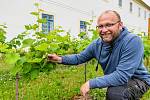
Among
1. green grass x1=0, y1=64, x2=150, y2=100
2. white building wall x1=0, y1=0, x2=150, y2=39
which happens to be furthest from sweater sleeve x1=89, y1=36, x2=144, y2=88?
white building wall x1=0, y1=0, x2=150, y2=39

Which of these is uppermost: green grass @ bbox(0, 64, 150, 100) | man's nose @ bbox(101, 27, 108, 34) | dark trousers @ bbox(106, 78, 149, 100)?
man's nose @ bbox(101, 27, 108, 34)

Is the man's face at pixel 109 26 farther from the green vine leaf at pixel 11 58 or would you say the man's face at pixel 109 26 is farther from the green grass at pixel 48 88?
the green grass at pixel 48 88

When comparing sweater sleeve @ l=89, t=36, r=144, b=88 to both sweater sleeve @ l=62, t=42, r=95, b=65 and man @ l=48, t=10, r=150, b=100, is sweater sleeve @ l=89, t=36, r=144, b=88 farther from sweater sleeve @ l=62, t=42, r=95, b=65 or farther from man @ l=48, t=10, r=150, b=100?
sweater sleeve @ l=62, t=42, r=95, b=65

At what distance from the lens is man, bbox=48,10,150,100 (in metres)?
4.08

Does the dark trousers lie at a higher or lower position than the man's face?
lower

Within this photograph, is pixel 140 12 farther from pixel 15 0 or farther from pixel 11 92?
pixel 11 92

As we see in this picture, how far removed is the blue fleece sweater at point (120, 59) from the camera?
160 inches

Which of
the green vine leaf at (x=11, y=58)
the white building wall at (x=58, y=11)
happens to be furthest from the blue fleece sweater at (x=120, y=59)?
the white building wall at (x=58, y=11)

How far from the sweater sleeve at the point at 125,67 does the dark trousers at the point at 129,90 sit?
6.0 inches

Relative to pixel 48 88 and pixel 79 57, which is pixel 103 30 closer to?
pixel 79 57

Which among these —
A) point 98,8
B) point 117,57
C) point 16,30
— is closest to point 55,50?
point 117,57

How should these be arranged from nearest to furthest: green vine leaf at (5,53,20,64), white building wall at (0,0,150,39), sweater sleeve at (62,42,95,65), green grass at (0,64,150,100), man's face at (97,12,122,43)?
green vine leaf at (5,53,20,64) → man's face at (97,12,122,43) → sweater sleeve at (62,42,95,65) → green grass at (0,64,150,100) → white building wall at (0,0,150,39)

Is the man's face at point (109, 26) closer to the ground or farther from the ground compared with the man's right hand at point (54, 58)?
farther from the ground

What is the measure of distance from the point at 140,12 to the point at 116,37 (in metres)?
38.1
